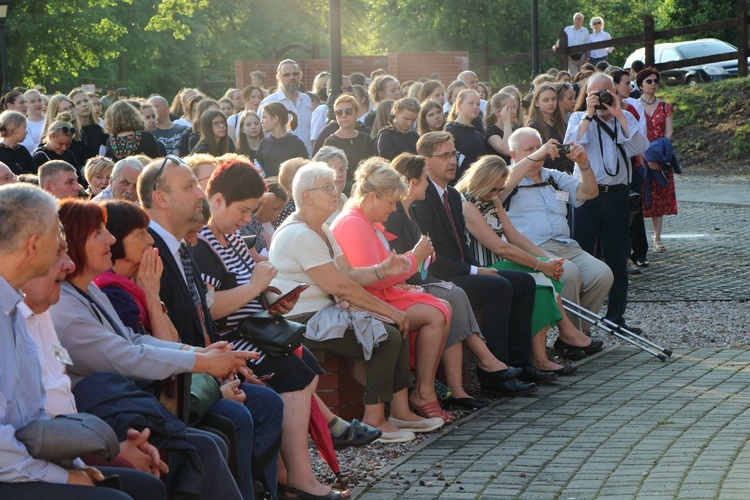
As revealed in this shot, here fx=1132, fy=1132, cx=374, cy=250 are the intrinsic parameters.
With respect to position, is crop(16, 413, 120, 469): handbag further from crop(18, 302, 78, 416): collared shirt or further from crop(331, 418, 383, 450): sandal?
crop(331, 418, 383, 450): sandal

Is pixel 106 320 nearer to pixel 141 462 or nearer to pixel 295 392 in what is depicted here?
pixel 141 462

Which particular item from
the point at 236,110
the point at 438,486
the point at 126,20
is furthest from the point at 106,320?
the point at 126,20

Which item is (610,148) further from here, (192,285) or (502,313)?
(192,285)

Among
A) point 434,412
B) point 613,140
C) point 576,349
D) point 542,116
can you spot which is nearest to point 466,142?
point 542,116

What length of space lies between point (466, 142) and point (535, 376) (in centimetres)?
378

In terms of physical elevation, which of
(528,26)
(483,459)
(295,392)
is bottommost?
(483,459)

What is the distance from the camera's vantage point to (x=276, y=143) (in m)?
11.3

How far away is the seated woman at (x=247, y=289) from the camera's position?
18.4 ft

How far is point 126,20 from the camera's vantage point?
46.4 metres

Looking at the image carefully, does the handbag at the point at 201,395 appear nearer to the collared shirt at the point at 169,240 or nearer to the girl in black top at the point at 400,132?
the collared shirt at the point at 169,240

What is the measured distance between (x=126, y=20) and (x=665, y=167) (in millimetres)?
36659

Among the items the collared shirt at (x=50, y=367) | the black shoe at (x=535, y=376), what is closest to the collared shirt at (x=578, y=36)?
the black shoe at (x=535, y=376)

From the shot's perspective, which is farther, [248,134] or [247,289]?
[248,134]

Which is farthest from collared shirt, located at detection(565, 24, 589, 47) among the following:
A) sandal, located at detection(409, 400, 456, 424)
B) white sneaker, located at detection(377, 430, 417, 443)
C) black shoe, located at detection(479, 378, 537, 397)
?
white sneaker, located at detection(377, 430, 417, 443)
